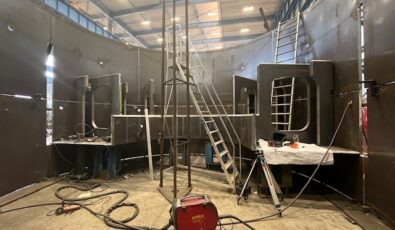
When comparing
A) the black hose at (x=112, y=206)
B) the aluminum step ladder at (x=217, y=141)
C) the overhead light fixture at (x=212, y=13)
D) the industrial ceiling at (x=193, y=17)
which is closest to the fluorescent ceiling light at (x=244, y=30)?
the industrial ceiling at (x=193, y=17)

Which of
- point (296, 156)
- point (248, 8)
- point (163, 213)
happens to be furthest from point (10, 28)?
point (248, 8)

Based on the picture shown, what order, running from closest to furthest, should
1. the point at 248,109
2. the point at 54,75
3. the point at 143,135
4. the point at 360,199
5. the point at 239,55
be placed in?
the point at 360,199 → the point at 54,75 → the point at 143,135 → the point at 248,109 → the point at 239,55

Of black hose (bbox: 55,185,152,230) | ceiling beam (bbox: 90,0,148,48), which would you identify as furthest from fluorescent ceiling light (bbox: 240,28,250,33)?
black hose (bbox: 55,185,152,230)

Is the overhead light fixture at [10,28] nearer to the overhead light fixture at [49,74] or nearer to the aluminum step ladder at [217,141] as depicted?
the overhead light fixture at [49,74]

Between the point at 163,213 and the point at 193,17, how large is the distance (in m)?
6.45

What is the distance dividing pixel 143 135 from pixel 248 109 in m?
2.43

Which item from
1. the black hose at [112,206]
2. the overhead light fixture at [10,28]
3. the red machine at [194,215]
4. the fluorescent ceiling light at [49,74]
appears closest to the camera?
the red machine at [194,215]

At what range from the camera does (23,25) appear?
362 cm

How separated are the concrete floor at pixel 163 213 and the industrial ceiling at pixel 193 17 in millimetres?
5401

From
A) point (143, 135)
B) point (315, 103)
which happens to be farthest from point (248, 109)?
point (143, 135)

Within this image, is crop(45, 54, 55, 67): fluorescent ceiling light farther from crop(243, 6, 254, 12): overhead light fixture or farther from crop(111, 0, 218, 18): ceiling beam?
crop(243, 6, 254, 12): overhead light fixture

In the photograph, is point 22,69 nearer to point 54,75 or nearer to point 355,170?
point 54,75

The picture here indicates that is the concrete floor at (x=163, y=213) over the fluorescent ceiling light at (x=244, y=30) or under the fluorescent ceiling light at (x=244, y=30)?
under

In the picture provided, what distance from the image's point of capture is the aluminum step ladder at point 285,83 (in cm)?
412
